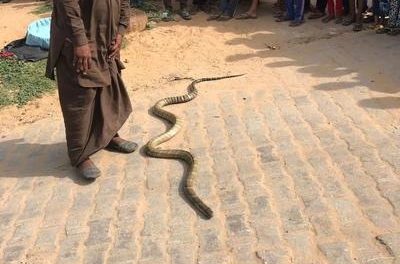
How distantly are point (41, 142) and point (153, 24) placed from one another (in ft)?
14.9

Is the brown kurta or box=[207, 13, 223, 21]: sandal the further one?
box=[207, 13, 223, 21]: sandal

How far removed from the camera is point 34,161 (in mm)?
5117

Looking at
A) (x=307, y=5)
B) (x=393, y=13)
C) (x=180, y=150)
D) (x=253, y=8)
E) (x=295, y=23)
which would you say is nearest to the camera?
(x=180, y=150)

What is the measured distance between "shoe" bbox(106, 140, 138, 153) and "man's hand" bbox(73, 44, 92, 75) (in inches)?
40.9

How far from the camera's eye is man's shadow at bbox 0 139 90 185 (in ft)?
15.8

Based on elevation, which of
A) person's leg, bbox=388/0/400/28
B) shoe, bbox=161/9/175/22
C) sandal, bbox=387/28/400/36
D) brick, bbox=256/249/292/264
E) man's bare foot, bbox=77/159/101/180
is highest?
person's leg, bbox=388/0/400/28

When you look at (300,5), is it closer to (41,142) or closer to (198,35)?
(198,35)

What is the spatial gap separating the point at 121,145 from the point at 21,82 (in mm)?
3113

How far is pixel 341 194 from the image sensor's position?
3.83 metres

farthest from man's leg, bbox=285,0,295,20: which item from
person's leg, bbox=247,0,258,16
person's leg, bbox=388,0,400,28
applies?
person's leg, bbox=388,0,400,28

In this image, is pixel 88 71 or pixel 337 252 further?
pixel 88 71

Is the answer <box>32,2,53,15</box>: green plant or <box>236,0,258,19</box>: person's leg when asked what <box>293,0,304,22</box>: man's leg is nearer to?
<box>236,0,258,19</box>: person's leg

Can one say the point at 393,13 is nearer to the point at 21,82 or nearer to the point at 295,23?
the point at 295,23

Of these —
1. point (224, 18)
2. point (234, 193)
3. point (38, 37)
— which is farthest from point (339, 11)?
point (234, 193)
